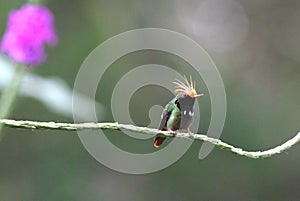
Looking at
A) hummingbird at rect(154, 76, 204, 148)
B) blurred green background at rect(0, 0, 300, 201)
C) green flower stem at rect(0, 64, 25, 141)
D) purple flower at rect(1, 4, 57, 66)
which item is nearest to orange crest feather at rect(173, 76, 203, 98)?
hummingbird at rect(154, 76, 204, 148)

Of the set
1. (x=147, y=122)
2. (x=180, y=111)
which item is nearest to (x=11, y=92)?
(x=180, y=111)

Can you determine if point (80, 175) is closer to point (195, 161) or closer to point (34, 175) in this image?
point (34, 175)

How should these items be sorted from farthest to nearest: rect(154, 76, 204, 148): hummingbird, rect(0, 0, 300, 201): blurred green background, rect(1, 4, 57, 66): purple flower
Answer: rect(0, 0, 300, 201): blurred green background → rect(1, 4, 57, 66): purple flower → rect(154, 76, 204, 148): hummingbird

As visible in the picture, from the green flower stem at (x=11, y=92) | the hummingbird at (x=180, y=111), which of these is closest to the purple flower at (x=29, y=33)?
the green flower stem at (x=11, y=92)

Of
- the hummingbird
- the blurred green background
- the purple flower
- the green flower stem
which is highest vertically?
the blurred green background

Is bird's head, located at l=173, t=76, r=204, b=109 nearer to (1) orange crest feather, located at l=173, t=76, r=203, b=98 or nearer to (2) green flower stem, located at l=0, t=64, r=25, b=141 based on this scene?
(1) orange crest feather, located at l=173, t=76, r=203, b=98

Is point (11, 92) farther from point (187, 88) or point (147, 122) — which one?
point (147, 122)
